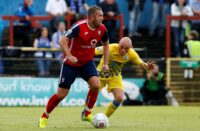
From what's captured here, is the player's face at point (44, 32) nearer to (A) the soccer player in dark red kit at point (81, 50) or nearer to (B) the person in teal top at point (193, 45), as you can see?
(B) the person in teal top at point (193, 45)

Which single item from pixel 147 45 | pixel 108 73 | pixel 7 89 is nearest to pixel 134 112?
pixel 108 73

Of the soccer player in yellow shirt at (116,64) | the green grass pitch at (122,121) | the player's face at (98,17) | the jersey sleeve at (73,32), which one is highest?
the player's face at (98,17)

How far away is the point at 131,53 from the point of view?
1755 cm

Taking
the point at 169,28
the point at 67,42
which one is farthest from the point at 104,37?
the point at 169,28

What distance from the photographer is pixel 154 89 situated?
25.4 metres

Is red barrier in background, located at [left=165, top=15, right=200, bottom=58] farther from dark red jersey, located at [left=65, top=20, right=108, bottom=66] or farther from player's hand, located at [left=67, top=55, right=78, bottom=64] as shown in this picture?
player's hand, located at [left=67, top=55, right=78, bottom=64]

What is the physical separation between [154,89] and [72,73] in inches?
409

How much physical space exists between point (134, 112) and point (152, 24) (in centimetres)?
758

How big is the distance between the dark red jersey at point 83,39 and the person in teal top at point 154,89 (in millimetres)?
10252

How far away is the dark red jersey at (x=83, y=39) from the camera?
49.3 ft

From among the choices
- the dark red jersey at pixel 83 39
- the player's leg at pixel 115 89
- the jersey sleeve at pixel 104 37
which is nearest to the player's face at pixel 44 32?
the player's leg at pixel 115 89

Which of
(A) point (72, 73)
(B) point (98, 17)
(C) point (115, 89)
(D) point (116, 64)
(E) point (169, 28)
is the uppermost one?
(B) point (98, 17)

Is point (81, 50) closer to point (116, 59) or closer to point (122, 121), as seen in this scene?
point (116, 59)

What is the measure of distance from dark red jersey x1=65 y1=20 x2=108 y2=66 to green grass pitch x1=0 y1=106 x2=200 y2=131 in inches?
56.3
